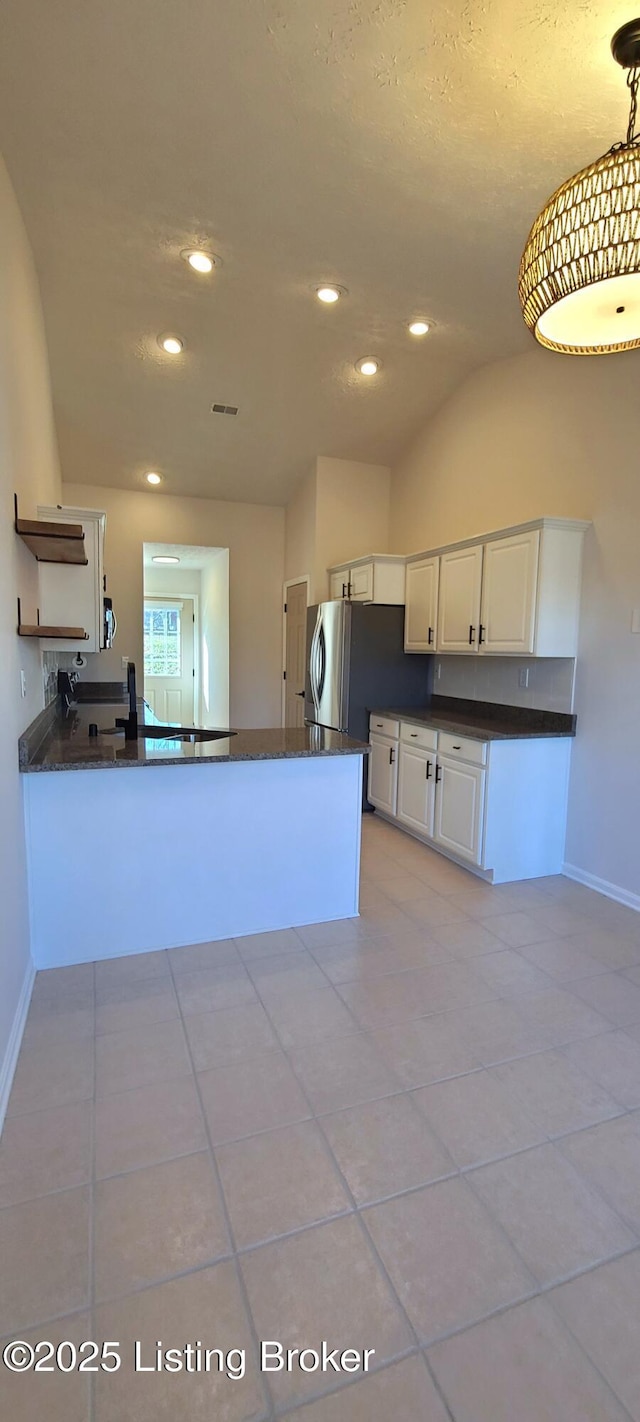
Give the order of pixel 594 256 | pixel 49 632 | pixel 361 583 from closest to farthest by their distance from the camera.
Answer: pixel 594 256, pixel 49 632, pixel 361 583

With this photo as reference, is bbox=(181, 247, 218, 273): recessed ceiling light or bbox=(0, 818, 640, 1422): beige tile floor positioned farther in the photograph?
bbox=(181, 247, 218, 273): recessed ceiling light

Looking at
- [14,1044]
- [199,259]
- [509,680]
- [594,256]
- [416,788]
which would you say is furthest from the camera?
[416,788]

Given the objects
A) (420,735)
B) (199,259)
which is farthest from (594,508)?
(199,259)

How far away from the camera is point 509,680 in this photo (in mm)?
3859

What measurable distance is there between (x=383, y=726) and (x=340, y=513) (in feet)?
6.55

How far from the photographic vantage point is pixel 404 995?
2.27 m

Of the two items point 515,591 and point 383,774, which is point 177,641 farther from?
point 515,591

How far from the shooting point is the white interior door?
5.57 m

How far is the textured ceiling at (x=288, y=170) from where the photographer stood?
1888 millimetres

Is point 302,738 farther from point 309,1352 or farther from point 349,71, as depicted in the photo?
point 349,71

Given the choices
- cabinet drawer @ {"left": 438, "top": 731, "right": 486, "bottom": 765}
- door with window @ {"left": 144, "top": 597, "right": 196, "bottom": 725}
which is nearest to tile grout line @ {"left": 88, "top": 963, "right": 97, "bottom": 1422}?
cabinet drawer @ {"left": 438, "top": 731, "right": 486, "bottom": 765}

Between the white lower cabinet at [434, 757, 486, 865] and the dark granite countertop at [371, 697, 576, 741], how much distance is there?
0.69ft

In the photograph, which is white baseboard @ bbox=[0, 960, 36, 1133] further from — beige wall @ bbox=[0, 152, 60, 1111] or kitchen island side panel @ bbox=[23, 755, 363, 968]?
kitchen island side panel @ bbox=[23, 755, 363, 968]

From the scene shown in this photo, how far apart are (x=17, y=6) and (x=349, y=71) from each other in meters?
1.02
